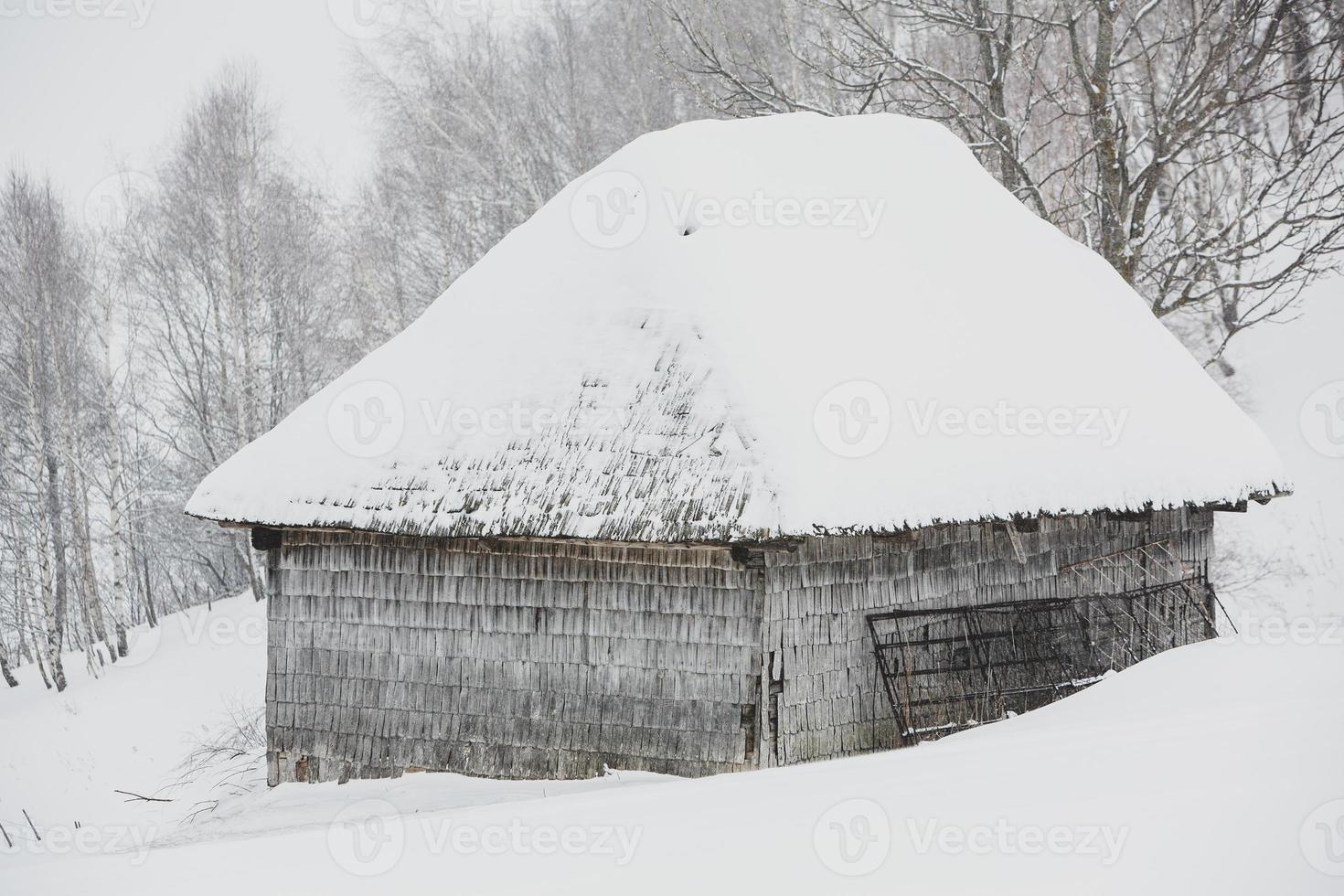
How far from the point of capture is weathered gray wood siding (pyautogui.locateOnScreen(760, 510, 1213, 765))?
21.8 feet

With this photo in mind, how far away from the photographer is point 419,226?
20.9m

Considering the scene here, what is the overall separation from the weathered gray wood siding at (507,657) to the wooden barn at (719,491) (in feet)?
0.08

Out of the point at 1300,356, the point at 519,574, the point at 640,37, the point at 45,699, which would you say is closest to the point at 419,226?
the point at 640,37

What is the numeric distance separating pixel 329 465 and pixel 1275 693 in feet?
21.7

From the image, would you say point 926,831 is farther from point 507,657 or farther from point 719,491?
point 507,657

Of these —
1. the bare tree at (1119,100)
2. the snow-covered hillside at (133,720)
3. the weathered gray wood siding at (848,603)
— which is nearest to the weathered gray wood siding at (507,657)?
the weathered gray wood siding at (848,603)

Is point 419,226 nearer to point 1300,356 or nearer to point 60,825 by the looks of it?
point 60,825

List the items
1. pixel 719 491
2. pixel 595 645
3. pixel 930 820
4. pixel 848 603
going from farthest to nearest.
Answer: pixel 595 645 < pixel 848 603 < pixel 719 491 < pixel 930 820

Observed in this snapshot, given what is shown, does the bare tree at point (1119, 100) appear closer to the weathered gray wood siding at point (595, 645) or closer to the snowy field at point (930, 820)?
the weathered gray wood siding at point (595, 645)

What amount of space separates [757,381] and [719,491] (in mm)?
940

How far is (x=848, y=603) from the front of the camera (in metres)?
6.99

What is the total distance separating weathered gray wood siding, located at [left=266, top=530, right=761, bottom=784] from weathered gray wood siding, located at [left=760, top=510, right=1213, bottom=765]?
0.66 feet

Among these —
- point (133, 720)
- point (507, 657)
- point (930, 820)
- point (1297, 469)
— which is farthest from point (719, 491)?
point (1297, 469)

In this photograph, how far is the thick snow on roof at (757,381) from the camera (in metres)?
6.54
